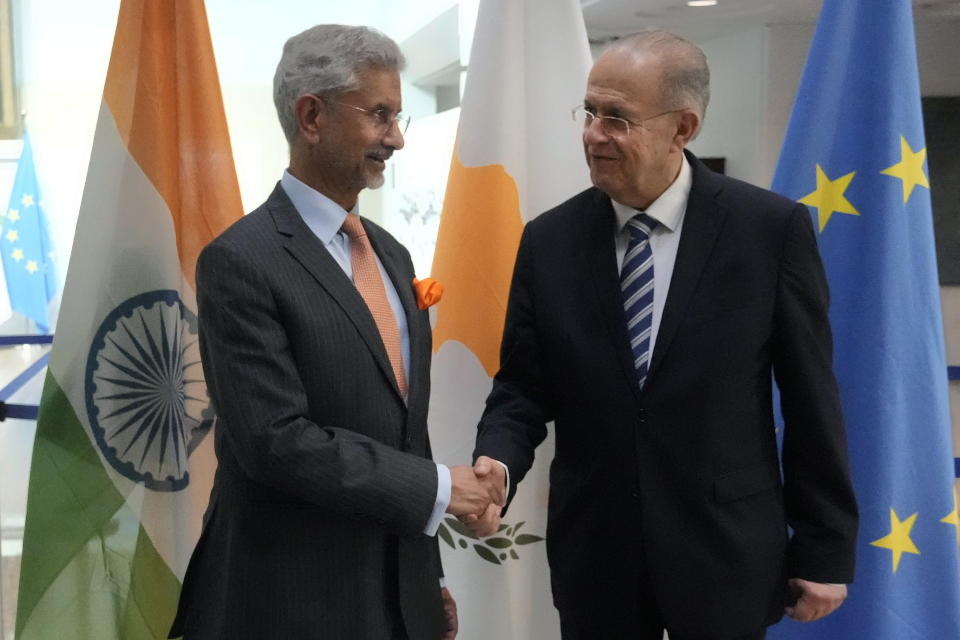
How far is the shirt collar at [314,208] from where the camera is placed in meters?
1.52

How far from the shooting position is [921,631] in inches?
79.9

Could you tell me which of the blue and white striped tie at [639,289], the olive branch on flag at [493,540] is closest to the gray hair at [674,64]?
the blue and white striped tie at [639,289]

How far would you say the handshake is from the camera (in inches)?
60.3

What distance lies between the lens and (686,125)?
5.60ft

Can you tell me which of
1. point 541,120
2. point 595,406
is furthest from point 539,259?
point 541,120

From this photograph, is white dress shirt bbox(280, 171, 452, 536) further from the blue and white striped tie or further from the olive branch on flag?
the olive branch on flag

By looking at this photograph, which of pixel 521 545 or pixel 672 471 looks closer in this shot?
pixel 672 471

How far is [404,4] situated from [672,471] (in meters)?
3.36

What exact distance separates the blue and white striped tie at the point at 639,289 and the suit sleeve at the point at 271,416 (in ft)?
1.63

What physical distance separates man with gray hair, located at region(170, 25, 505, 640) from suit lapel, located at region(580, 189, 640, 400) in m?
0.33

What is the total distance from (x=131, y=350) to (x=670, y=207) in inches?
47.3

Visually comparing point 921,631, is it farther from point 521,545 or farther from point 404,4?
point 404,4

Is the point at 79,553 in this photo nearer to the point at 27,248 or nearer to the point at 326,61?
the point at 326,61

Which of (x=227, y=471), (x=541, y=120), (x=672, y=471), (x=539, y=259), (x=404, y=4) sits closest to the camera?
(x=227, y=471)
